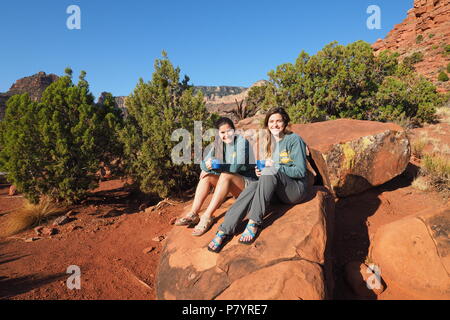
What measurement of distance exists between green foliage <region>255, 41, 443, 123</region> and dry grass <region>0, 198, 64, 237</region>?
22.7ft

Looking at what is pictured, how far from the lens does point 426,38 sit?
89.3 ft

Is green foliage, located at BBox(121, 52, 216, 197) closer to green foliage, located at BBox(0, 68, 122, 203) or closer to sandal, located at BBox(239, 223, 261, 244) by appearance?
green foliage, located at BBox(0, 68, 122, 203)

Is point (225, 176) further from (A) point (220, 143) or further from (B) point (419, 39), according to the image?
(B) point (419, 39)

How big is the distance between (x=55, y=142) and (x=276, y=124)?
5305 mm

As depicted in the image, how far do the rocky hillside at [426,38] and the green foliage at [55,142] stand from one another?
20.1m

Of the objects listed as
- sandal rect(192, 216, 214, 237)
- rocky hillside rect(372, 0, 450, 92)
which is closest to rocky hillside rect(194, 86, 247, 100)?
rocky hillside rect(372, 0, 450, 92)

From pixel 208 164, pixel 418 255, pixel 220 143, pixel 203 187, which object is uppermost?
pixel 220 143

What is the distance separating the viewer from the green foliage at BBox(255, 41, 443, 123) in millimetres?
8156

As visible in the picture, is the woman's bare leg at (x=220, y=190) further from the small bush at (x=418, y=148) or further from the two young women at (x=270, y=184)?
the small bush at (x=418, y=148)

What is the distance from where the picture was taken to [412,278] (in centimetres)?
281

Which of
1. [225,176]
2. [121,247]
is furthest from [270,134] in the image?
[121,247]

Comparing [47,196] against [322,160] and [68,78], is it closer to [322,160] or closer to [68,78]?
[68,78]

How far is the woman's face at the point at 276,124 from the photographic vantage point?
3.22 metres

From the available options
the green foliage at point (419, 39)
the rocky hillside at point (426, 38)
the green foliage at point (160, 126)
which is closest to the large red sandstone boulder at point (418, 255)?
the green foliage at point (160, 126)
